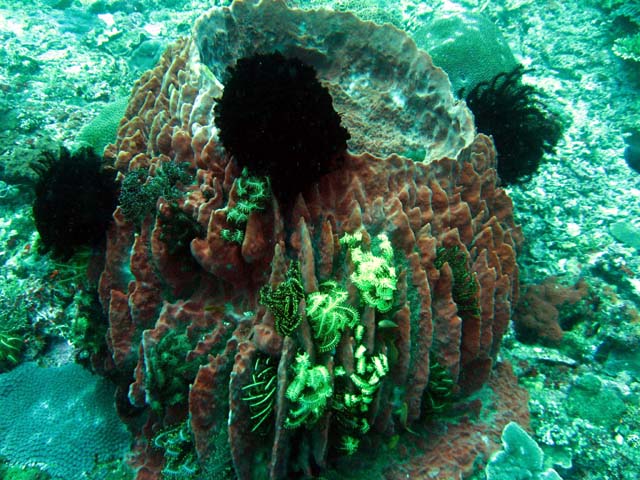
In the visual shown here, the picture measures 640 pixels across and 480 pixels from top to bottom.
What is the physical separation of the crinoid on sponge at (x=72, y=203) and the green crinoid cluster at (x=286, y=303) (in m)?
2.24

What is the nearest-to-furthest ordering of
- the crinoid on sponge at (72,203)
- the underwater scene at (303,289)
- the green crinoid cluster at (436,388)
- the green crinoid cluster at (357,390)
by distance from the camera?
the green crinoid cluster at (357,390)
the underwater scene at (303,289)
the green crinoid cluster at (436,388)
the crinoid on sponge at (72,203)

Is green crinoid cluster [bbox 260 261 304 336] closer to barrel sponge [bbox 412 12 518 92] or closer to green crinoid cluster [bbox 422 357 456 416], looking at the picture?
green crinoid cluster [bbox 422 357 456 416]

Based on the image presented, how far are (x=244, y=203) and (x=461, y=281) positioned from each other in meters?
2.28

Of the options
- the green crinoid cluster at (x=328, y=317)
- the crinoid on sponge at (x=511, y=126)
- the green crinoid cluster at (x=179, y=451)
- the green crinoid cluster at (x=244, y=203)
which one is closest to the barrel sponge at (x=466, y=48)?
the crinoid on sponge at (x=511, y=126)

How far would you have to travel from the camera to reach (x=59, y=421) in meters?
3.83

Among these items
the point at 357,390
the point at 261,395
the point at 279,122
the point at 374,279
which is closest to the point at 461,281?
the point at 374,279

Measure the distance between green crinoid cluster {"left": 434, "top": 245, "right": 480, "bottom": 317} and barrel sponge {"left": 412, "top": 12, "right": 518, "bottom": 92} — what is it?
16.3 ft

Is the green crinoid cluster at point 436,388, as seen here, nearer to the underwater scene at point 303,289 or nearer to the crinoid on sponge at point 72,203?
the underwater scene at point 303,289

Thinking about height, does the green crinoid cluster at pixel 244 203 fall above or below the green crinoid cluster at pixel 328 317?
above

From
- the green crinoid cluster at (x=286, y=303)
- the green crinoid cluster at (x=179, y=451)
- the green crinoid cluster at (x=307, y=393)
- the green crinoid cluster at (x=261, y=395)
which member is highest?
the green crinoid cluster at (x=286, y=303)

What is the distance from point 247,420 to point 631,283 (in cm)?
622

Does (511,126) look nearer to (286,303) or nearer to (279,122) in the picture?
(279,122)

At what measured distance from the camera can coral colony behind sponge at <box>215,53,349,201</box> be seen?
10.4 feet

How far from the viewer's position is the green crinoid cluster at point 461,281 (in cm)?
357
